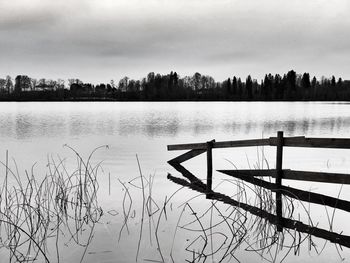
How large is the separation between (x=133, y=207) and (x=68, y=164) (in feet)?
33.8

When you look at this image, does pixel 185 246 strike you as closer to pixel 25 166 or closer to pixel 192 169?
pixel 192 169

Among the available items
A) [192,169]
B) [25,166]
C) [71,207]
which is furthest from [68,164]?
[71,207]

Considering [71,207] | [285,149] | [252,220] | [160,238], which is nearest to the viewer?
[160,238]

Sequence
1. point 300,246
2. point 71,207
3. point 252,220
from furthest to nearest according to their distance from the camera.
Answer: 1. point 71,207
2. point 252,220
3. point 300,246

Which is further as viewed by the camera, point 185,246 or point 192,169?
point 192,169

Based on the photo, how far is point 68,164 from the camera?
20672mm

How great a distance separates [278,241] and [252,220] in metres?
1.45

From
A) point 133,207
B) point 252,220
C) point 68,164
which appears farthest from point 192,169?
point 252,220

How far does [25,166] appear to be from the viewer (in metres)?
20.5

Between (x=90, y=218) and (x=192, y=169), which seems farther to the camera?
(x=192, y=169)

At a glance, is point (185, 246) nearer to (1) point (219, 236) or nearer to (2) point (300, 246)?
(1) point (219, 236)

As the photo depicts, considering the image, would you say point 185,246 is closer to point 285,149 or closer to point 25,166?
point 25,166

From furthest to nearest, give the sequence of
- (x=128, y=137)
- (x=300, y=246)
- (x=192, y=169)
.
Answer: (x=128, y=137)
(x=192, y=169)
(x=300, y=246)

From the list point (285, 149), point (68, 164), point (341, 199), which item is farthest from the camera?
point (285, 149)
